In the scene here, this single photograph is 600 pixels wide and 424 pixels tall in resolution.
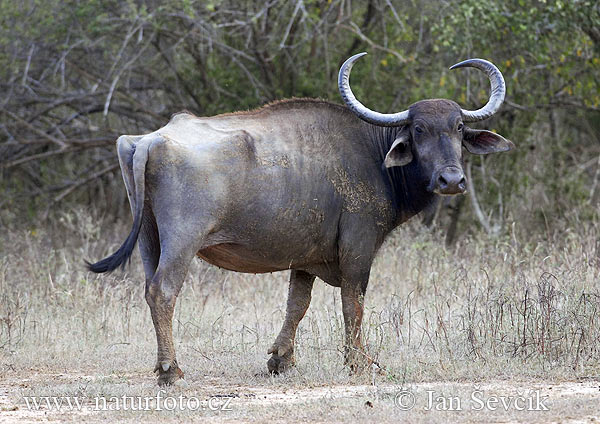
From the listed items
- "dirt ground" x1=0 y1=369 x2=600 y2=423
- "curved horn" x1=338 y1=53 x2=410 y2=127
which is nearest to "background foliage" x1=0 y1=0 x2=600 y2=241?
"curved horn" x1=338 y1=53 x2=410 y2=127

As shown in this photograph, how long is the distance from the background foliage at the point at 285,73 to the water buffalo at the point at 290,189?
17.8 feet

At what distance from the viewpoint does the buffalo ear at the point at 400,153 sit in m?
7.16

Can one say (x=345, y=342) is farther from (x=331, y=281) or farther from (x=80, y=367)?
(x=80, y=367)

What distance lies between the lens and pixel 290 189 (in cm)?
703

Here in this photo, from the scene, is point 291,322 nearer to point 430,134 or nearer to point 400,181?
point 400,181

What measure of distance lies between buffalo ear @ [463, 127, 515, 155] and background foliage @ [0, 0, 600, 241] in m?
4.90

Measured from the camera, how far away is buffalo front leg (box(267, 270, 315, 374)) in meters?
7.45

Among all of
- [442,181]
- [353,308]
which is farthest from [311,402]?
[442,181]

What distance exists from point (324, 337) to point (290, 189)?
1.80 metres

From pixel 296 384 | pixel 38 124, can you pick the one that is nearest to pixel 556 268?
pixel 296 384

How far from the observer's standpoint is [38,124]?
15648mm

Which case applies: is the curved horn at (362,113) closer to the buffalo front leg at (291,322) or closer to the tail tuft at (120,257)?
the buffalo front leg at (291,322)

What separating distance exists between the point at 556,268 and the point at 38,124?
9.82 m

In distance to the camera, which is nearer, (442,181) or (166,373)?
(166,373)
